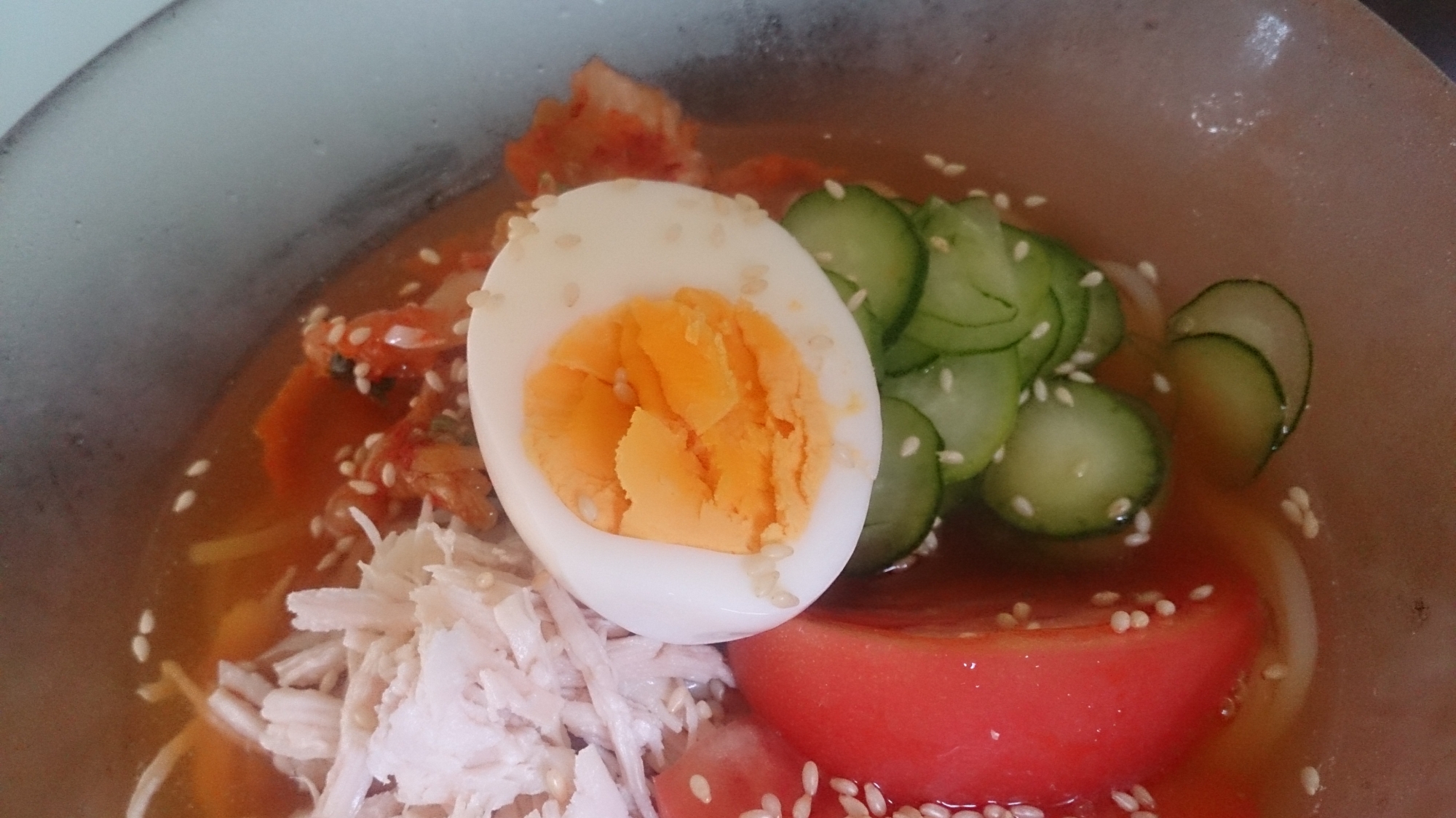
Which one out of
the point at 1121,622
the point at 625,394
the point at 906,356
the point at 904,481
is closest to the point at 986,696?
the point at 1121,622

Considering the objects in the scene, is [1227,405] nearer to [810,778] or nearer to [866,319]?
[866,319]

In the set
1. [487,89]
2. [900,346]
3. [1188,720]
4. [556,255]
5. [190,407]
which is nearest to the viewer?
[556,255]

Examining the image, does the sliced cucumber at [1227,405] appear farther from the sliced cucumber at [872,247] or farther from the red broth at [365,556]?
the sliced cucumber at [872,247]

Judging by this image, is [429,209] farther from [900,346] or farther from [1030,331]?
[1030,331]

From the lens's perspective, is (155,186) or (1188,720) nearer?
(1188,720)

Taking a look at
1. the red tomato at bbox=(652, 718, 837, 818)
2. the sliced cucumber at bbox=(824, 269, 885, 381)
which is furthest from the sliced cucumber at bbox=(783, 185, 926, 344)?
the red tomato at bbox=(652, 718, 837, 818)

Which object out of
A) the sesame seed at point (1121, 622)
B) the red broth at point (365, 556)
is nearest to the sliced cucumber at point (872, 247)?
the red broth at point (365, 556)

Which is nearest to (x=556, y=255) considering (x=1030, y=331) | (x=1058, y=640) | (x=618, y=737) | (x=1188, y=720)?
(x=618, y=737)
